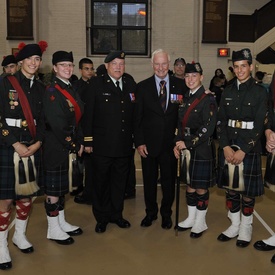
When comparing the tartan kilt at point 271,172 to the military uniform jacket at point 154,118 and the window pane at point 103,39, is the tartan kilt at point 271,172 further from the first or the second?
the window pane at point 103,39

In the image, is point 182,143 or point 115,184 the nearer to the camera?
point 182,143

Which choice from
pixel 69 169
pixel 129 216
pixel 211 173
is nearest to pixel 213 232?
pixel 211 173

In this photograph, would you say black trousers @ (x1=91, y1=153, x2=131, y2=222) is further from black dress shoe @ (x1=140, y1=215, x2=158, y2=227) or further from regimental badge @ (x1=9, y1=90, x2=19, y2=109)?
regimental badge @ (x1=9, y1=90, x2=19, y2=109)

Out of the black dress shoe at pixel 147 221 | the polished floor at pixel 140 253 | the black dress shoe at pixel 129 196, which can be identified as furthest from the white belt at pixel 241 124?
the black dress shoe at pixel 129 196

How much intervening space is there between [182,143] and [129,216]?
129 cm

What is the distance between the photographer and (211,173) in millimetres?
3916

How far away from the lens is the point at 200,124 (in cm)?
382

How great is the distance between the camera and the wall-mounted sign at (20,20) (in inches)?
379

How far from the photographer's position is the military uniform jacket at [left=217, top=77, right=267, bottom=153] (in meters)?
3.51

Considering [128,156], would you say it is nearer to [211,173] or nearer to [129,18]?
[211,173]

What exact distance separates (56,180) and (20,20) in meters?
7.19

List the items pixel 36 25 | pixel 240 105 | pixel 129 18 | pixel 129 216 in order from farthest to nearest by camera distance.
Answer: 1. pixel 129 18
2. pixel 36 25
3. pixel 129 216
4. pixel 240 105

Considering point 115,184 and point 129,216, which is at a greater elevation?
point 115,184

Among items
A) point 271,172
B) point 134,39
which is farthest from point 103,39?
point 271,172
